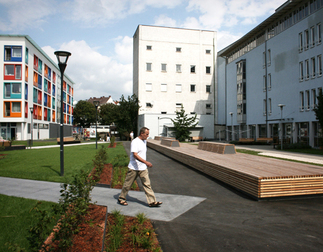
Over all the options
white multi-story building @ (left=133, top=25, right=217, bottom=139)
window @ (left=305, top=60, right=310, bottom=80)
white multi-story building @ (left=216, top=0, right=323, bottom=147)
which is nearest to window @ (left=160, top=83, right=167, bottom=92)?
white multi-story building @ (left=133, top=25, right=217, bottom=139)

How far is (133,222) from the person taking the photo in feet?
16.2

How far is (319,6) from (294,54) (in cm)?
496

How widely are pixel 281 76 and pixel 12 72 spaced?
41750mm

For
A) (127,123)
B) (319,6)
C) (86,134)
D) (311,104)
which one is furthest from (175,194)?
(86,134)

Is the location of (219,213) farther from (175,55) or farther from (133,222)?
(175,55)

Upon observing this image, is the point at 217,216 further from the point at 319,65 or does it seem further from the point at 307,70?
the point at 307,70

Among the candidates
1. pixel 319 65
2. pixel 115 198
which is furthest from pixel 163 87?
pixel 115 198

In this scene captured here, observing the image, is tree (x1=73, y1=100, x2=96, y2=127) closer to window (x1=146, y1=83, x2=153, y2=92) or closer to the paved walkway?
window (x1=146, y1=83, x2=153, y2=92)

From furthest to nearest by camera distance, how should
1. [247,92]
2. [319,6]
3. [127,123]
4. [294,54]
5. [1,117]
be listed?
1. [127,123]
2. [1,117]
3. [247,92]
4. [294,54]
5. [319,6]

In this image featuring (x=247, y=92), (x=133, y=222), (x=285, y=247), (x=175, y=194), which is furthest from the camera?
(x=247, y=92)

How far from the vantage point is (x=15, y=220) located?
15.9 ft

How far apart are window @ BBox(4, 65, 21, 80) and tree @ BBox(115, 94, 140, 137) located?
17790 mm

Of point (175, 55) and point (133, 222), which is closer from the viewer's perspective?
point (133, 222)

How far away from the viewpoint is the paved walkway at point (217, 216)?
4.14m
